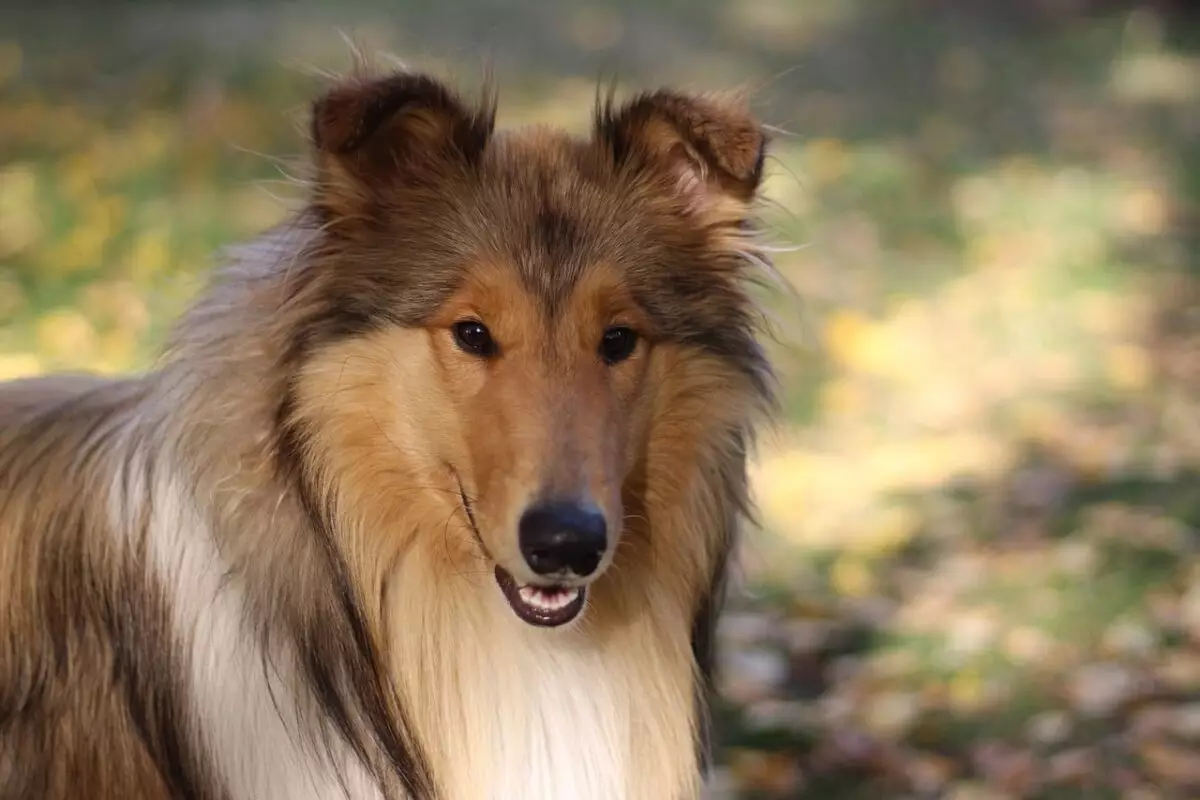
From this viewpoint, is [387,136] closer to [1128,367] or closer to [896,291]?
[1128,367]

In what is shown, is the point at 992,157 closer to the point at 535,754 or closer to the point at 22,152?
the point at 22,152

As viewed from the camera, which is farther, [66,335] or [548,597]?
[66,335]

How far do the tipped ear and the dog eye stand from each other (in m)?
0.50

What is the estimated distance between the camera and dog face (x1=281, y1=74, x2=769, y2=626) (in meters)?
2.56

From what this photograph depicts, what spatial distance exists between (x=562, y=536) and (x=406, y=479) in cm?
43

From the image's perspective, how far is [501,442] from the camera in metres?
2.56

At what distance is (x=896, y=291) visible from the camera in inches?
298

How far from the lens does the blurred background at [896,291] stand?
4262 mm

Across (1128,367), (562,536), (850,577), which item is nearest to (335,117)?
(562,536)

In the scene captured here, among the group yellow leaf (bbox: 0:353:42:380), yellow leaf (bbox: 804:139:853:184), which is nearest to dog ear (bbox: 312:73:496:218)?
yellow leaf (bbox: 0:353:42:380)

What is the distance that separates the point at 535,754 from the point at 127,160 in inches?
243

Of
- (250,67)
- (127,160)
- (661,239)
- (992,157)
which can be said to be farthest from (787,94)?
(661,239)

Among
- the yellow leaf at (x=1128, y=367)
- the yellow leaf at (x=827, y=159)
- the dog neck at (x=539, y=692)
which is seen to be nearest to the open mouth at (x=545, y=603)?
the dog neck at (x=539, y=692)

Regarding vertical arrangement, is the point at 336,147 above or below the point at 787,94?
below
